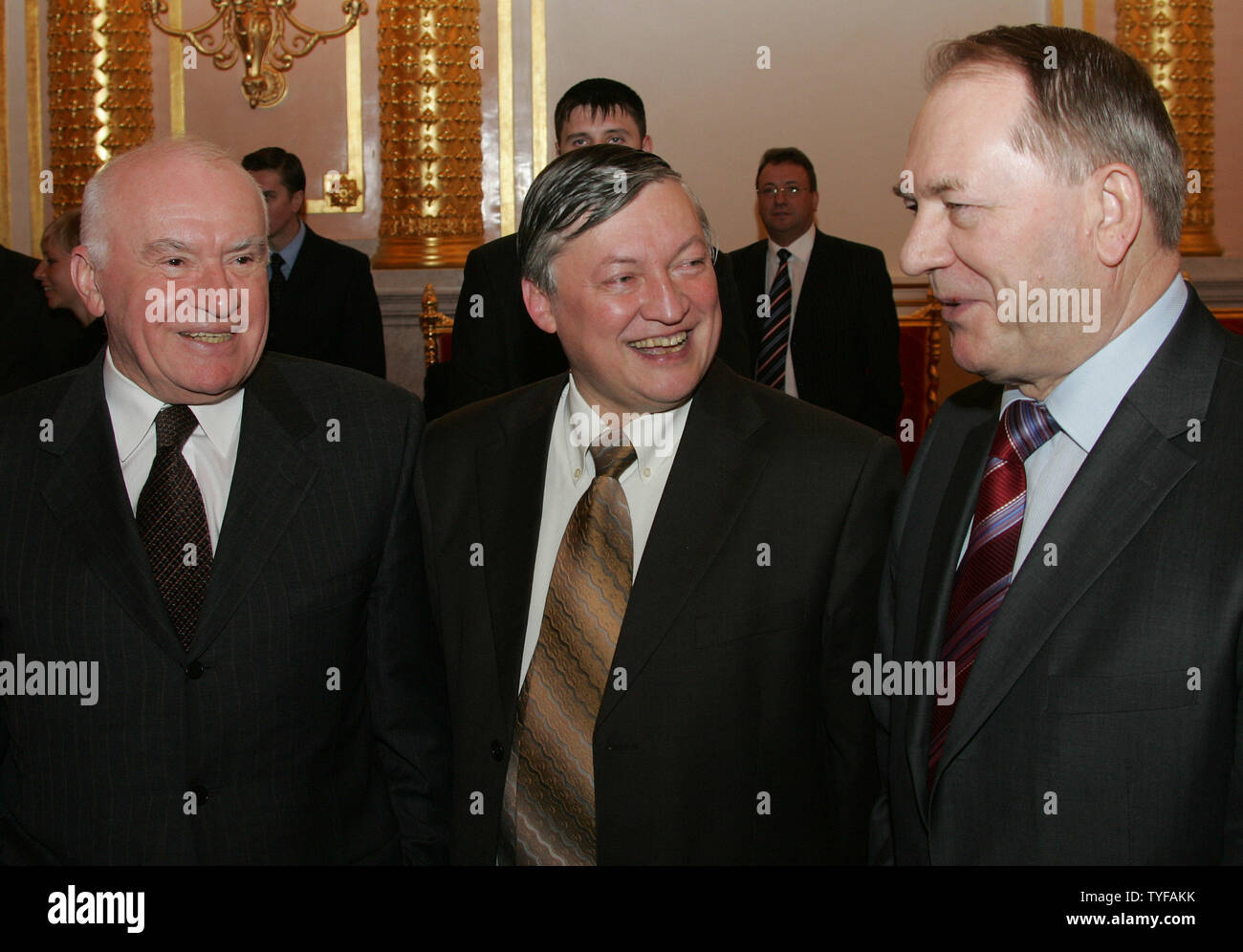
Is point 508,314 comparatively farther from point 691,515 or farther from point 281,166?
point 281,166

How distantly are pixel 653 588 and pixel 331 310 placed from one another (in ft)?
10.8

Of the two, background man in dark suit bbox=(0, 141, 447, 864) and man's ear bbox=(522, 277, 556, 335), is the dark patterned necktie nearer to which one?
background man in dark suit bbox=(0, 141, 447, 864)

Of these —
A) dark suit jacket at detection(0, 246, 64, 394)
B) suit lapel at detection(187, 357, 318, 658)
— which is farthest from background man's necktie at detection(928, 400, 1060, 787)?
dark suit jacket at detection(0, 246, 64, 394)

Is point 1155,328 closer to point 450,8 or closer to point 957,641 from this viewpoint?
point 957,641

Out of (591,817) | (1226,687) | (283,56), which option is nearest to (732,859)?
(591,817)

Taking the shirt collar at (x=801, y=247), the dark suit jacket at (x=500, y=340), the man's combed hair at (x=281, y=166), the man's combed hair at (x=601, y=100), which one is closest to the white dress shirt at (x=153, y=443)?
the dark suit jacket at (x=500, y=340)

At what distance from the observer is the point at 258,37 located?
7117 millimetres

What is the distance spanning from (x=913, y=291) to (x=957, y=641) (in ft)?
19.4

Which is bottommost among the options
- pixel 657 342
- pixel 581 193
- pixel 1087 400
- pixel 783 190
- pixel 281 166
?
pixel 1087 400

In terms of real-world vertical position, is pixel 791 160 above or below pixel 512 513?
above

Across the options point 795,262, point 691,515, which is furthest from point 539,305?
point 795,262

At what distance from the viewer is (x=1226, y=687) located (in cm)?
137

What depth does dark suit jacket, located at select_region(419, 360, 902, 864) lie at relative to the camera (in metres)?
1.84

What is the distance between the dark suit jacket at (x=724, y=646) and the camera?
184 centimetres
